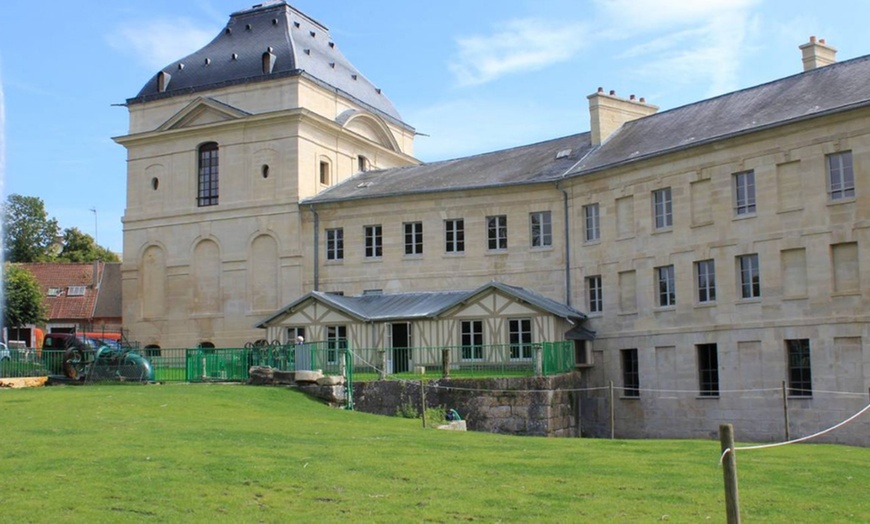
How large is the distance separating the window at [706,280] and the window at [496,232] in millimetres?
8640

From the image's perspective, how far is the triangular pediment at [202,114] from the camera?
146ft

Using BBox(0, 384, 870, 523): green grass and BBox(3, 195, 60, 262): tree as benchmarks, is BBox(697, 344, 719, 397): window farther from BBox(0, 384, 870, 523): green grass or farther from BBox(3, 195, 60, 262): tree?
BBox(3, 195, 60, 262): tree

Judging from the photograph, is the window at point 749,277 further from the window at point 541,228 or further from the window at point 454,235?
the window at point 454,235

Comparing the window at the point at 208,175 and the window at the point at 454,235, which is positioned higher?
the window at the point at 208,175

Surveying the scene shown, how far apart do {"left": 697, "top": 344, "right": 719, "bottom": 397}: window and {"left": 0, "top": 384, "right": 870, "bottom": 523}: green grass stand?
12.9 meters

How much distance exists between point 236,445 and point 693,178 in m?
21.1

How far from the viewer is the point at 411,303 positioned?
39375 mm

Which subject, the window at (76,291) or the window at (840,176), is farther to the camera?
the window at (76,291)

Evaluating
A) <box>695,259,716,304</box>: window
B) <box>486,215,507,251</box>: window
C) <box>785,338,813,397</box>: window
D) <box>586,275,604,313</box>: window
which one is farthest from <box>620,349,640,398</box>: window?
<box>486,215,507,251</box>: window

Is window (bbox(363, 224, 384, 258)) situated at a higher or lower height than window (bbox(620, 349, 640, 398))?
higher

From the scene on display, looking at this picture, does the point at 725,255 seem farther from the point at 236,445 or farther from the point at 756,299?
the point at 236,445

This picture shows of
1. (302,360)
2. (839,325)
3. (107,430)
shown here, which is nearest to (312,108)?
(302,360)

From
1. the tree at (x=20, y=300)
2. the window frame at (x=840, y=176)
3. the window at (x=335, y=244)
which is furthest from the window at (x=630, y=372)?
the tree at (x=20, y=300)

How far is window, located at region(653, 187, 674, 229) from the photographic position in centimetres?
3416
